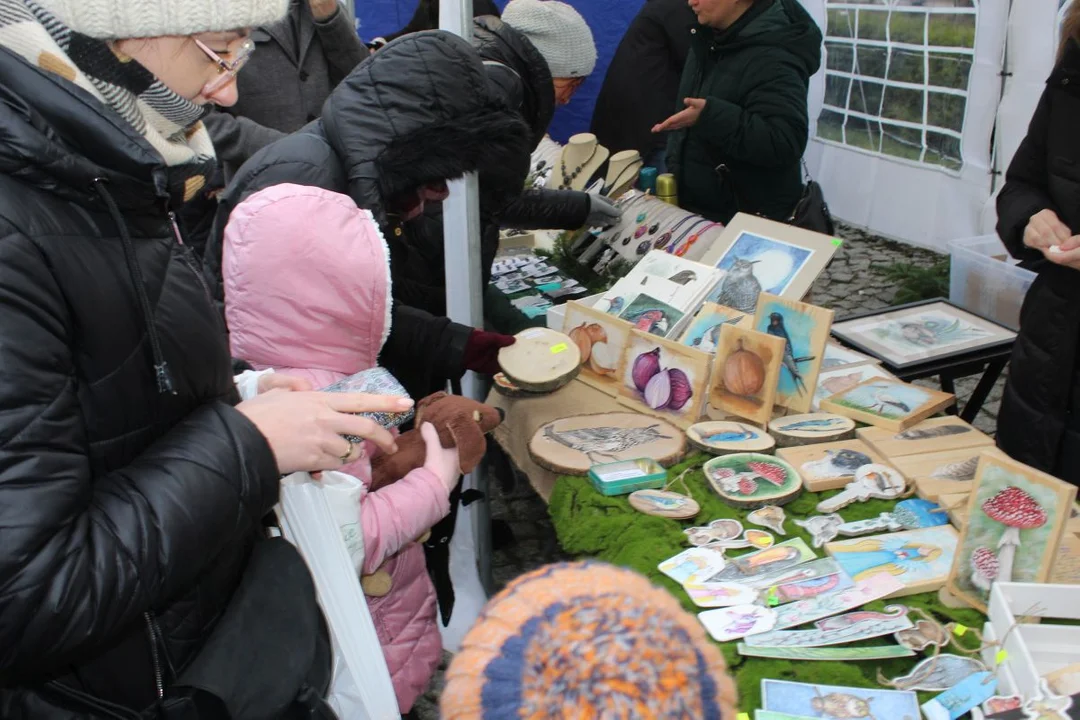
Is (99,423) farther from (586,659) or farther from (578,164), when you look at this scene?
(578,164)

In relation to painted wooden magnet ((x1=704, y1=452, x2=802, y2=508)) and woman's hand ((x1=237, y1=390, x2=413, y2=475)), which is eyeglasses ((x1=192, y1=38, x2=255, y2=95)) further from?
painted wooden magnet ((x1=704, y1=452, x2=802, y2=508))

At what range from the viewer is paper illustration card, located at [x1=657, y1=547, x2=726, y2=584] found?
54.0 inches

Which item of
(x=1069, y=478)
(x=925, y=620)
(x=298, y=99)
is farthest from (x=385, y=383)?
(x=298, y=99)

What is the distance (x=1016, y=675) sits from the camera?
1.07m

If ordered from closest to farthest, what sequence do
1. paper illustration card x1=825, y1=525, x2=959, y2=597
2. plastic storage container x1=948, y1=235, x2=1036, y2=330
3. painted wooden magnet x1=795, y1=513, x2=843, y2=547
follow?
paper illustration card x1=825, y1=525, x2=959, y2=597 < painted wooden magnet x1=795, y1=513, x2=843, y2=547 < plastic storage container x1=948, y1=235, x2=1036, y2=330

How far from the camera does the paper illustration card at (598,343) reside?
2068 millimetres

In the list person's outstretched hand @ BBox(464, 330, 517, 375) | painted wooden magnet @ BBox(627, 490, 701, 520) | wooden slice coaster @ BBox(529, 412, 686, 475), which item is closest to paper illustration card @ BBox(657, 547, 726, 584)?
painted wooden magnet @ BBox(627, 490, 701, 520)

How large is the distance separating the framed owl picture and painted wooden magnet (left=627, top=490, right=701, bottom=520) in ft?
2.41

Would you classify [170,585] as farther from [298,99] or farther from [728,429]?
[298,99]

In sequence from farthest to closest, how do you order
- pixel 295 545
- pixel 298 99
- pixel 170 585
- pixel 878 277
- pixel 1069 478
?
pixel 878 277 < pixel 298 99 < pixel 1069 478 < pixel 295 545 < pixel 170 585

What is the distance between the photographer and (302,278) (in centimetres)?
137

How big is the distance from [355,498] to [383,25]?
4.24 metres

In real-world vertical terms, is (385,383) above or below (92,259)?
below

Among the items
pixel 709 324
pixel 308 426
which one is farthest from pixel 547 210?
pixel 308 426
